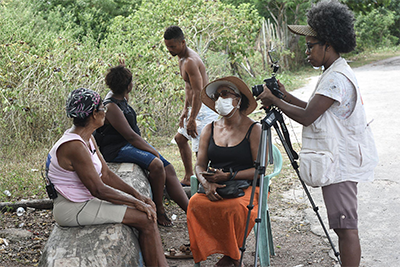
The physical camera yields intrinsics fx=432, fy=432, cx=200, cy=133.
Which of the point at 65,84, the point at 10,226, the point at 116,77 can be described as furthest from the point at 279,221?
the point at 65,84

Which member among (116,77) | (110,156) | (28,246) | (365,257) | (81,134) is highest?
(116,77)

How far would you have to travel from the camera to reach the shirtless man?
516cm

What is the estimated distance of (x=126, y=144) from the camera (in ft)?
15.5

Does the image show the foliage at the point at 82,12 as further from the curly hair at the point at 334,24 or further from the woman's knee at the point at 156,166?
the curly hair at the point at 334,24

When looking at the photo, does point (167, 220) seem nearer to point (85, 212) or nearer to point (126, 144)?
point (126, 144)

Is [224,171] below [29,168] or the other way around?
the other way around

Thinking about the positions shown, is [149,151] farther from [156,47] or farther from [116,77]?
[156,47]

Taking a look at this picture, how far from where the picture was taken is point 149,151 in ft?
15.3

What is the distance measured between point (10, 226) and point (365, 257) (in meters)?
3.51

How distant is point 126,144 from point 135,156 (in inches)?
8.4

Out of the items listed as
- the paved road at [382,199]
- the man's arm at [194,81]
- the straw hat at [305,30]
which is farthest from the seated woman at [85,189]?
the man's arm at [194,81]

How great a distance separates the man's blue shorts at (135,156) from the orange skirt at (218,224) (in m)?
1.13

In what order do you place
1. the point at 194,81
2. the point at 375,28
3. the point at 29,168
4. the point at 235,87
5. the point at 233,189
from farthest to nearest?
the point at 375,28 < the point at 29,168 < the point at 194,81 < the point at 235,87 < the point at 233,189

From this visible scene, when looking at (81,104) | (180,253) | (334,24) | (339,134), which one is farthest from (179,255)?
(334,24)
